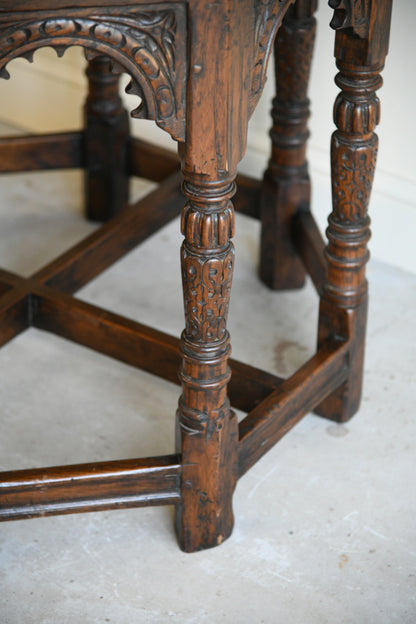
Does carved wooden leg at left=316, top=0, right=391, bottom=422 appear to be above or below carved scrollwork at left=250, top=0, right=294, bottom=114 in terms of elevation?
below

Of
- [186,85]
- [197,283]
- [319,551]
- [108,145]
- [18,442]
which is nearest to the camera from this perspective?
[186,85]

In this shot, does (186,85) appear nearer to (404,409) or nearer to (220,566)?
(220,566)

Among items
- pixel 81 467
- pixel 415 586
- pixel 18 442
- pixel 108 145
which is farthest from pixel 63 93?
pixel 415 586

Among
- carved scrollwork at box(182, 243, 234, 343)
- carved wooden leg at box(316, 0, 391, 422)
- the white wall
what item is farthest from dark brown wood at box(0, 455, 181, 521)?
the white wall

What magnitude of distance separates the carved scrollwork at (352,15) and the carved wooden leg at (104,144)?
861mm

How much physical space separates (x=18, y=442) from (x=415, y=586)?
754 mm

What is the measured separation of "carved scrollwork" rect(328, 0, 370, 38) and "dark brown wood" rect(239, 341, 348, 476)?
0.57 m

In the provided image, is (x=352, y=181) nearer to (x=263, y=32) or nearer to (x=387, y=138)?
(x=263, y=32)

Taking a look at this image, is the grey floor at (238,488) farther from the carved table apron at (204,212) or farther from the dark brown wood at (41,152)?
the dark brown wood at (41,152)

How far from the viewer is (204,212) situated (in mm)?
1270

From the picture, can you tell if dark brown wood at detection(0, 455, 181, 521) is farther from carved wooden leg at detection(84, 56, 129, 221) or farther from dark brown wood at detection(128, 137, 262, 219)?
carved wooden leg at detection(84, 56, 129, 221)

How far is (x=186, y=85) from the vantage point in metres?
1.20

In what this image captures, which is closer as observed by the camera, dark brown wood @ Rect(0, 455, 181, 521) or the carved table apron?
the carved table apron

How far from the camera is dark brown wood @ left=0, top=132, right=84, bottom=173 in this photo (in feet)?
7.59
